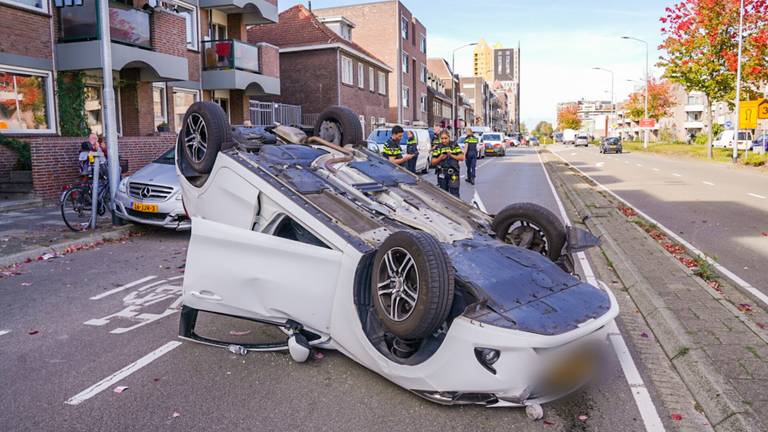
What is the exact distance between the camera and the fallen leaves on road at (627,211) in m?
12.4

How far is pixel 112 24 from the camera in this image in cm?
1742

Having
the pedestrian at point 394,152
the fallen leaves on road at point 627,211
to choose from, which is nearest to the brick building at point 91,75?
the pedestrian at point 394,152

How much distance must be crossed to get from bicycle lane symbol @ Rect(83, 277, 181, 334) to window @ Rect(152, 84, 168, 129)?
→ 49.2 ft

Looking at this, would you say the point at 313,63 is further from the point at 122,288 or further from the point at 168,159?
the point at 122,288

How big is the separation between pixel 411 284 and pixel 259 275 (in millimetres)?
1265

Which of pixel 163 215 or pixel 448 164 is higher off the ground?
pixel 448 164

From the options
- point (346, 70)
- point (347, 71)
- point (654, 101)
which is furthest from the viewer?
point (654, 101)

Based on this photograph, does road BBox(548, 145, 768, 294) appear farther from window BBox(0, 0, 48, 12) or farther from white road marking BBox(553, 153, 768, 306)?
window BBox(0, 0, 48, 12)

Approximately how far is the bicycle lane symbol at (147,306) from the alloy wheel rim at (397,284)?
282cm

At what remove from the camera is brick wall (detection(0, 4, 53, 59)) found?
1491 cm

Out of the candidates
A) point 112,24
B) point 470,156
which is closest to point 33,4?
point 112,24

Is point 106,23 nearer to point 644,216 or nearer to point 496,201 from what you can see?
point 496,201

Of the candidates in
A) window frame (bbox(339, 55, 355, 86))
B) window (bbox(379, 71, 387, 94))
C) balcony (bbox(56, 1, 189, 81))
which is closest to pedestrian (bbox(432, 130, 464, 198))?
Answer: balcony (bbox(56, 1, 189, 81))

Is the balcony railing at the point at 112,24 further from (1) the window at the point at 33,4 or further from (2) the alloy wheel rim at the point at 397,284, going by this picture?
(2) the alloy wheel rim at the point at 397,284
